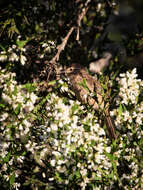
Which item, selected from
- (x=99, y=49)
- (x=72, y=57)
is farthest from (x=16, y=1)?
(x=99, y=49)

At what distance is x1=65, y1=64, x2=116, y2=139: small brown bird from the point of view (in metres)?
2.18

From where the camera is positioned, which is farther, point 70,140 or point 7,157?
point 7,157

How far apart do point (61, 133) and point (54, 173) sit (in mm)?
378

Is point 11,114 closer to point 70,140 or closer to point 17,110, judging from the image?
point 17,110

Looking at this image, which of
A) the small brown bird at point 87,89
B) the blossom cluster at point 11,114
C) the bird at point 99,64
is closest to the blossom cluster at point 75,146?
the blossom cluster at point 11,114

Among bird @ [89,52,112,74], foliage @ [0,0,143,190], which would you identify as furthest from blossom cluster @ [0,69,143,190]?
bird @ [89,52,112,74]

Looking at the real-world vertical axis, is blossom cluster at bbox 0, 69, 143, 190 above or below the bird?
below

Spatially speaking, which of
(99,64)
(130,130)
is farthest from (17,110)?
(99,64)

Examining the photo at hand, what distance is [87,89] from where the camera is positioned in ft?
7.16

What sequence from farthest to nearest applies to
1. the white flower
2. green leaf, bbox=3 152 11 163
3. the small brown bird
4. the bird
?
the bird, the small brown bird, green leaf, bbox=3 152 11 163, the white flower

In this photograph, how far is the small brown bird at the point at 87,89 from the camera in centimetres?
218

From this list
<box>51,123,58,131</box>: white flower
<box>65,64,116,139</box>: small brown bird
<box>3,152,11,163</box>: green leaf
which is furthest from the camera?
<box>65,64,116,139</box>: small brown bird

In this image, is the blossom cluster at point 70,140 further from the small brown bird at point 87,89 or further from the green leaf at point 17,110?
the small brown bird at point 87,89

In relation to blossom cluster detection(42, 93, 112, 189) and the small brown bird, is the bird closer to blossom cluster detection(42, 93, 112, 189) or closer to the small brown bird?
the small brown bird
